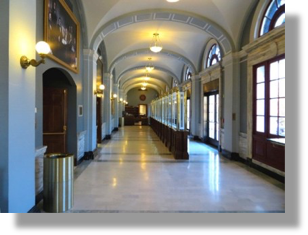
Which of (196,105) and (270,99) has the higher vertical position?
(196,105)

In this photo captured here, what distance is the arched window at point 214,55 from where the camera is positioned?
32.2 feet

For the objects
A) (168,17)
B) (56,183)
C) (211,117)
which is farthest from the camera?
(211,117)

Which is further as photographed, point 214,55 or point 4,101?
point 214,55

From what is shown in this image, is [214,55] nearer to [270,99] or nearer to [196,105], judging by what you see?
[196,105]

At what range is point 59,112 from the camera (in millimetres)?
6055

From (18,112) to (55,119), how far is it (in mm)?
3191

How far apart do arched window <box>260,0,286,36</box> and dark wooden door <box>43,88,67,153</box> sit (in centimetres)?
524

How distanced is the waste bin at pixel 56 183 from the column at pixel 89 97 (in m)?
3.92

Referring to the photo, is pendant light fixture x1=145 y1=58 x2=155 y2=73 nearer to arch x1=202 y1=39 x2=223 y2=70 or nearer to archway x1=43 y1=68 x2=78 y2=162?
arch x1=202 y1=39 x2=223 y2=70

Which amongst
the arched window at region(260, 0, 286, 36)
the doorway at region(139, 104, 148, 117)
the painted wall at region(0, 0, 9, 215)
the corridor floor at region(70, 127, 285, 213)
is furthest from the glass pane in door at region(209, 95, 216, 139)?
the doorway at region(139, 104, 148, 117)

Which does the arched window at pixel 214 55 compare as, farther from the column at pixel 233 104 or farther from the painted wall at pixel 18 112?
the painted wall at pixel 18 112

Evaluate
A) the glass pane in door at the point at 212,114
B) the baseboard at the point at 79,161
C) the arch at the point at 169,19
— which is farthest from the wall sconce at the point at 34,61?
the glass pane in door at the point at 212,114

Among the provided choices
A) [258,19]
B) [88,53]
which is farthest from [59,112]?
[258,19]
